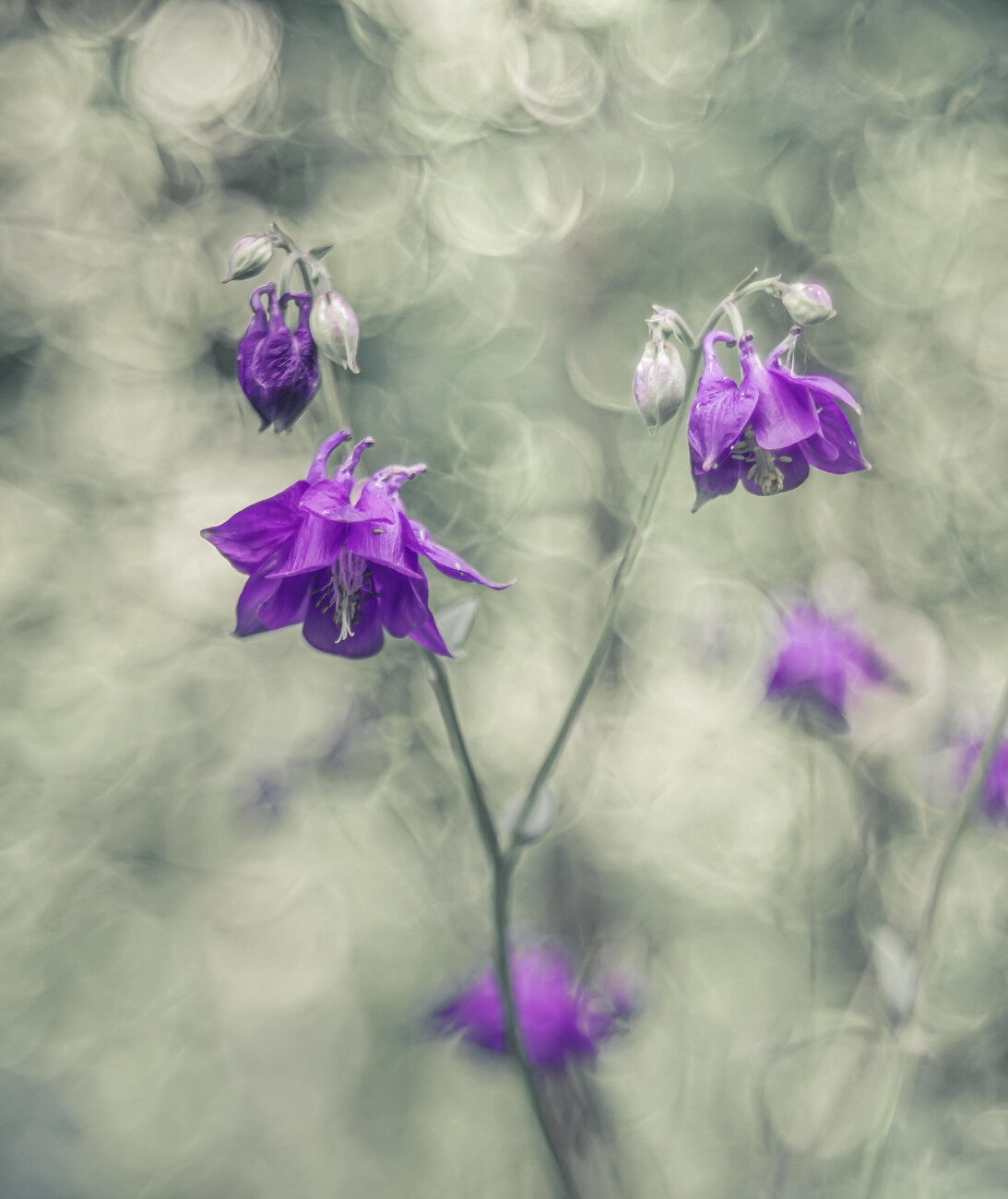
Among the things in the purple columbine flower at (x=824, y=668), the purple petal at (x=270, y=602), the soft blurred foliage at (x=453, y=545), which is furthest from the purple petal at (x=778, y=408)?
the soft blurred foliage at (x=453, y=545)

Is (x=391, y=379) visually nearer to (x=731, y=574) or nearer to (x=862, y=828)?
(x=731, y=574)

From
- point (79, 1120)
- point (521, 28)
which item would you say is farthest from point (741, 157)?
point (79, 1120)

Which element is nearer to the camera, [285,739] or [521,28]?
[285,739]

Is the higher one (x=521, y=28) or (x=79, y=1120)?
(x=521, y=28)

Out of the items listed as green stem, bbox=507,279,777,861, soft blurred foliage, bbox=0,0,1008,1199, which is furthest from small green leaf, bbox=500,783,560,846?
soft blurred foliage, bbox=0,0,1008,1199

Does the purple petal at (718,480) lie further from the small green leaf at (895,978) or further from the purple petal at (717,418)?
the small green leaf at (895,978)

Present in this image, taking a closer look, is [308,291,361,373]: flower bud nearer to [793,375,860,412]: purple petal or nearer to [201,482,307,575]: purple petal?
[201,482,307,575]: purple petal

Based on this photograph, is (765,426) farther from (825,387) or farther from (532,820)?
(532,820)
